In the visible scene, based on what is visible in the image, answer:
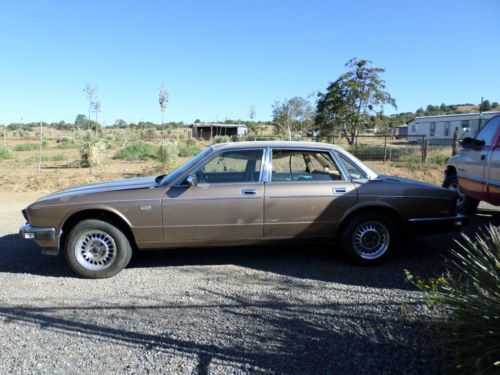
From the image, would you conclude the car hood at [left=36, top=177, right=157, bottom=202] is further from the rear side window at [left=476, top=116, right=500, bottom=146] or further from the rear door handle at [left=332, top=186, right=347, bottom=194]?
the rear side window at [left=476, top=116, right=500, bottom=146]

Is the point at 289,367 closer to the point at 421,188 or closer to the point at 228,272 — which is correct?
the point at 228,272

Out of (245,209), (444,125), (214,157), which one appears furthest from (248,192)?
(444,125)

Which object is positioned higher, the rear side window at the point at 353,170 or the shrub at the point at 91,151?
the rear side window at the point at 353,170

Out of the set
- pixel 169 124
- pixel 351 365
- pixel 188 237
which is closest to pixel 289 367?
pixel 351 365

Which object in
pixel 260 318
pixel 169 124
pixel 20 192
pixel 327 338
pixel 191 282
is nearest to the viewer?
pixel 327 338

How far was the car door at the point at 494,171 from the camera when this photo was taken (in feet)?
21.0

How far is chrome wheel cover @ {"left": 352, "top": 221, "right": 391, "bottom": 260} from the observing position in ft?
17.4

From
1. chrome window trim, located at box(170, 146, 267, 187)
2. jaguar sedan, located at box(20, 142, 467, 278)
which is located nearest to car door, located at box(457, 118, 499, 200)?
jaguar sedan, located at box(20, 142, 467, 278)

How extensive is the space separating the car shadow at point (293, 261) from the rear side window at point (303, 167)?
838mm

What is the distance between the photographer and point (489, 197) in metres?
6.67

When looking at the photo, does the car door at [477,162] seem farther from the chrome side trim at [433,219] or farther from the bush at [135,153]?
the bush at [135,153]

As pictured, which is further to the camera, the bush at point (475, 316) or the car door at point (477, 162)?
the car door at point (477, 162)

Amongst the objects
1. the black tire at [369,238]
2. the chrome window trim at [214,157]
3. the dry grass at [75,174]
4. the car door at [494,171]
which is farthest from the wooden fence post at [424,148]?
the chrome window trim at [214,157]

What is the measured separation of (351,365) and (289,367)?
45cm
